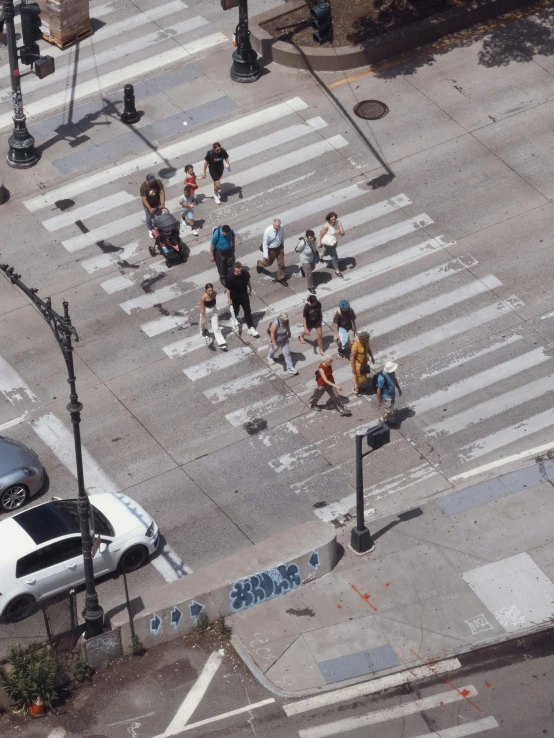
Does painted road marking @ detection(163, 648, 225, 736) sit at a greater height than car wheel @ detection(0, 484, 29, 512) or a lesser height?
lesser

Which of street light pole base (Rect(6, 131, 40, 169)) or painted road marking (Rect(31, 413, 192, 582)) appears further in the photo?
street light pole base (Rect(6, 131, 40, 169))

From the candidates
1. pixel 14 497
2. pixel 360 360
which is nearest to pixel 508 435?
pixel 360 360

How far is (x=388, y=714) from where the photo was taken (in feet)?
70.3

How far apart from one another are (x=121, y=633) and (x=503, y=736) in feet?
20.0

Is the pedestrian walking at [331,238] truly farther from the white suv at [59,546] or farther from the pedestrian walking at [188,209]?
the white suv at [59,546]

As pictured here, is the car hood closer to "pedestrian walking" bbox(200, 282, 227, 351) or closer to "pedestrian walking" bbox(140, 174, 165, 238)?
"pedestrian walking" bbox(200, 282, 227, 351)

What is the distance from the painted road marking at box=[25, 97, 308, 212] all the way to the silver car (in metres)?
8.42

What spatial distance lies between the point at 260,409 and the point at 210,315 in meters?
2.54

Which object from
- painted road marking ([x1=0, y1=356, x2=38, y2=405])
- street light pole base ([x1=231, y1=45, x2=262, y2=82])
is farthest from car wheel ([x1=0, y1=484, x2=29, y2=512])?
street light pole base ([x1=231, y1=45, x2=262, y2=82])

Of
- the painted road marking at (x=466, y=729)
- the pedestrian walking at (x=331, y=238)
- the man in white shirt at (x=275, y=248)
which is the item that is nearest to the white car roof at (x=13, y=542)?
the painted road marking at (x=466, y=729)

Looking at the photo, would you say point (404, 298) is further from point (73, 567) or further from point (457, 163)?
point (73, 567)

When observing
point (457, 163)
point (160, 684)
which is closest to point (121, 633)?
point (160, 684)

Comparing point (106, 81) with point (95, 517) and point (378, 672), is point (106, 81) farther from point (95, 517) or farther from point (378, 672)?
point (378, 672)

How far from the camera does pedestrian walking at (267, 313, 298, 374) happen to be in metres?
26.7
